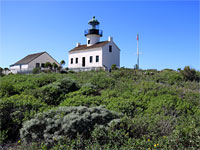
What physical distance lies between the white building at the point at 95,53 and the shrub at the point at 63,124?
22.2 meters

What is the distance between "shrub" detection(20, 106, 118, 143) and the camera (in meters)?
4.80

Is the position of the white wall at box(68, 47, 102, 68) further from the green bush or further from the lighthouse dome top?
the green bush

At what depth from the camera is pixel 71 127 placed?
15.8 feet

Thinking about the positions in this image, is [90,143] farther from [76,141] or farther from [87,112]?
[87,112]

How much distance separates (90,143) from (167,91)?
639 cm

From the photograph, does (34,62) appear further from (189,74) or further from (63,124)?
(63,124)

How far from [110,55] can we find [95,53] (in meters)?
2.27

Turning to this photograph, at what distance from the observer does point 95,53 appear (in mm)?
28859

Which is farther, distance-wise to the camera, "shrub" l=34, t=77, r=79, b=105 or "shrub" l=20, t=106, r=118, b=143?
"shrub" l=34, t=77, r=79, b=105

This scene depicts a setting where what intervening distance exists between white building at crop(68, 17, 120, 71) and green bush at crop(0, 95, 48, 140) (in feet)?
68.8

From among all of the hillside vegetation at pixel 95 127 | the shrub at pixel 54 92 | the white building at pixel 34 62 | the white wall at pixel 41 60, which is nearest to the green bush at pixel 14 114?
the hillside vegetation at pixel 95 127

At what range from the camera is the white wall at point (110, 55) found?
2849 centimetres

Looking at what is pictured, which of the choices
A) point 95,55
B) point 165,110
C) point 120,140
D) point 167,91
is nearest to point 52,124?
point 120,140

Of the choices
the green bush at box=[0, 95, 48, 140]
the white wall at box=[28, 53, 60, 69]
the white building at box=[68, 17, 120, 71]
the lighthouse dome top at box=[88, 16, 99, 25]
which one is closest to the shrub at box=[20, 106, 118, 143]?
the green bush at box=[0, 95, 48, 140]
